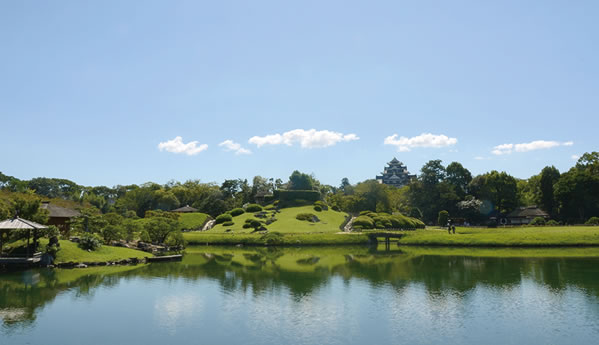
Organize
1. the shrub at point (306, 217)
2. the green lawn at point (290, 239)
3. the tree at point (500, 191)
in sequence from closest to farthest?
the green lawn at point (290, 239) < the shrub at point (306, 217) < the tree at point (500, 191)

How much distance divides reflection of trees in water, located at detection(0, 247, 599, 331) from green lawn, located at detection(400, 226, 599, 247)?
16.1m

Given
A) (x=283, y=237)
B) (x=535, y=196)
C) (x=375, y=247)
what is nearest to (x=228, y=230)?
(x=283, y=237)

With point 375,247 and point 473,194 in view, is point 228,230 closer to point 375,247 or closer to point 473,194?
point 375,247

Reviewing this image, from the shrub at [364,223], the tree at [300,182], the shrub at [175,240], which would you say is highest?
the tree at [300,182]

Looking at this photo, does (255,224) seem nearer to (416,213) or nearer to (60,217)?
(60,217)

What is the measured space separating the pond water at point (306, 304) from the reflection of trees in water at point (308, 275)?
0.35 ft

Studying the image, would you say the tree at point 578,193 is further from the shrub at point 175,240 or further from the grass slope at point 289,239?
the shrub at point 175,240

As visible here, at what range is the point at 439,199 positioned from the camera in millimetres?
102062

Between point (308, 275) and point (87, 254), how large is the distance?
84.3 feet

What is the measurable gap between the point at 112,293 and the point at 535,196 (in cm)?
9758

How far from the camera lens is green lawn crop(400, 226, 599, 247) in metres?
65.6

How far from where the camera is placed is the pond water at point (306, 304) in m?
21.0

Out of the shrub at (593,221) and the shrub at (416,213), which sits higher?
the shrub at (416,213)

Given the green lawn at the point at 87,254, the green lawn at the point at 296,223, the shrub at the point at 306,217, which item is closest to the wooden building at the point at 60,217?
the green lawn at the point at 87,254
